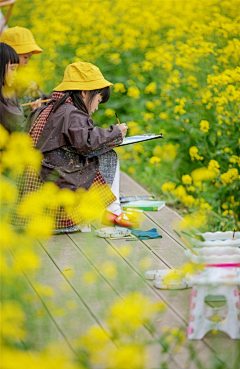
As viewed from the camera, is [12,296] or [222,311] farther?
[222,311]

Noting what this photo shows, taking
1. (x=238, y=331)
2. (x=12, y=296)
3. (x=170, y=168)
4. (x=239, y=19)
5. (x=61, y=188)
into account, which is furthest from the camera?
(x=170, y=168)

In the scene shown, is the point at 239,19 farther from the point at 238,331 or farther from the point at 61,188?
the point at 238,331

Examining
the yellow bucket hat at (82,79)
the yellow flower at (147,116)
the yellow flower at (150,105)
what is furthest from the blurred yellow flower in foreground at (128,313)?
the yellow flower at (150,105)

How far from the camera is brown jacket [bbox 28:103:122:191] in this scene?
10.5 ft

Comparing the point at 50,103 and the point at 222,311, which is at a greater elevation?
the point at 50,103

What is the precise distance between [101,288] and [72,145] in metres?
0.98

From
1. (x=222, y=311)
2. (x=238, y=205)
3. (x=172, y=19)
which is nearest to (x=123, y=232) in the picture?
(x=238, y=205)

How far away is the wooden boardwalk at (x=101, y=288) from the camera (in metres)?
2.08

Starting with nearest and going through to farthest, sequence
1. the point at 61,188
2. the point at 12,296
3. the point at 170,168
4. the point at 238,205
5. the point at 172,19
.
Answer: the point at 12,296 < the point at 61,188 < the point at 238,205 < the point at 170,168 < the point at 172,19

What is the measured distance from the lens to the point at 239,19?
421cm

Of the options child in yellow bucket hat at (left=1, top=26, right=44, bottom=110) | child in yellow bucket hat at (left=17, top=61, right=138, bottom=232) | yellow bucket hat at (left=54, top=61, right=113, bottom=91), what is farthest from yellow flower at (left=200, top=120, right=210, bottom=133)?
child in yellow bucket hat at (left=1, top=26, right=44, bottom=110)

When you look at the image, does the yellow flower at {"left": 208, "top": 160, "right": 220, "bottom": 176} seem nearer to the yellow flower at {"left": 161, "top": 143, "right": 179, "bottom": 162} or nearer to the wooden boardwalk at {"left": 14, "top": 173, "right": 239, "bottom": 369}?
the wooden boardwalk at {"left": 14, "top": 173, "right": 239, "bottom": 369}

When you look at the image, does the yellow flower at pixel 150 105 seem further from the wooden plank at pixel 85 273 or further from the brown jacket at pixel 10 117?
the wooden plank at pixel 85 273

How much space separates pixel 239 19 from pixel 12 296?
3180mm
